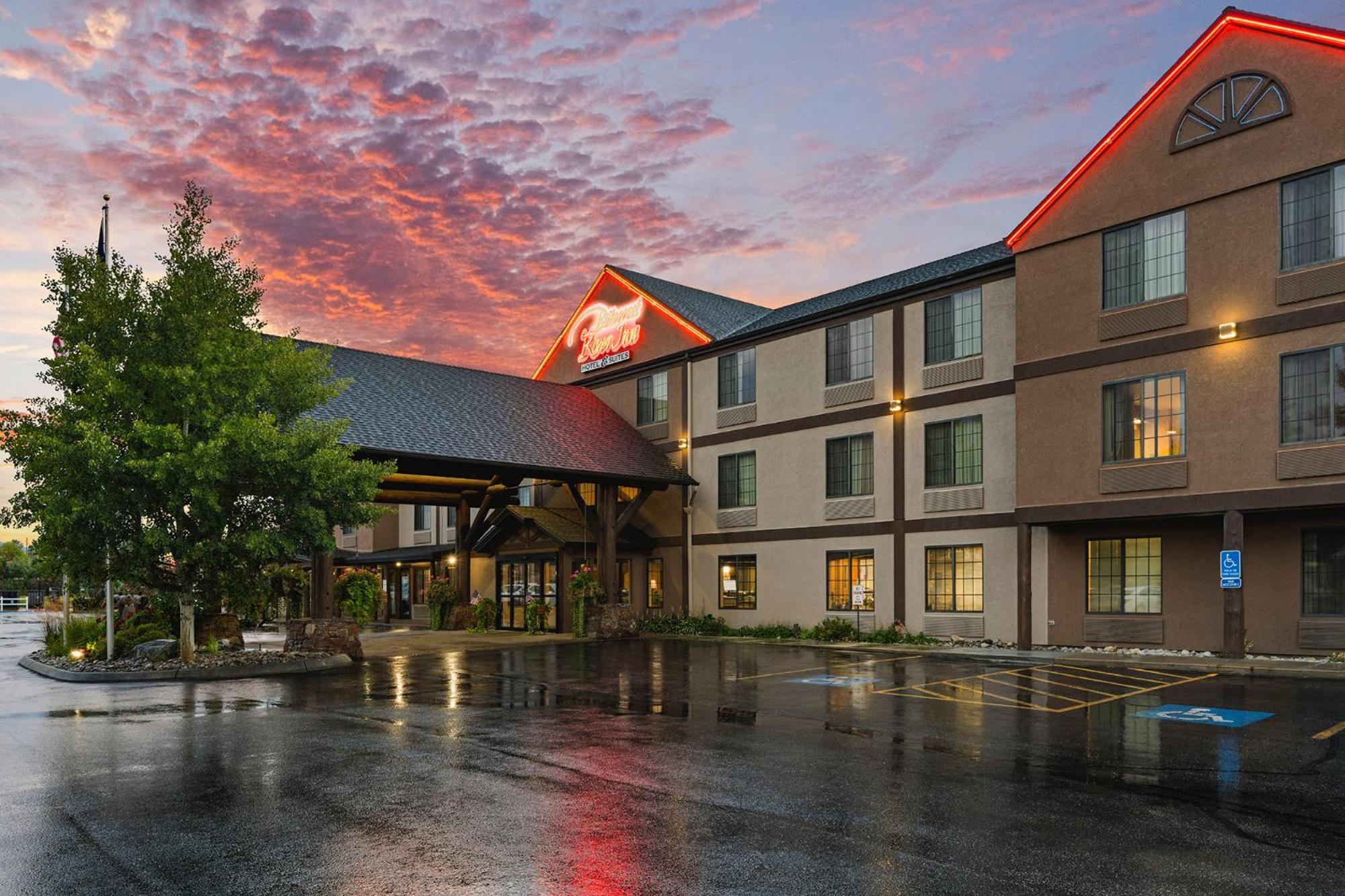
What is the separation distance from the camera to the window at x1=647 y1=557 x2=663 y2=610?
3662cm

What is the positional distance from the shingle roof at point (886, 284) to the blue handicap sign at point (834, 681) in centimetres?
1323

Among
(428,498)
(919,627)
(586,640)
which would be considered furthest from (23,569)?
(919,627)

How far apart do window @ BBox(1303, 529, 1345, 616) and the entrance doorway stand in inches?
931

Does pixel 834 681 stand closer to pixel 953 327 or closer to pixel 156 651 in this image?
pixel 953 327

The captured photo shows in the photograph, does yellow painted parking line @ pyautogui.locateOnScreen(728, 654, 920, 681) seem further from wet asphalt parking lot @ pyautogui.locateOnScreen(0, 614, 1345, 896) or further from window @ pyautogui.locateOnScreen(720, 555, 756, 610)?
window @ pyautogui.locateOnScreen(720, 555, 756, 610)

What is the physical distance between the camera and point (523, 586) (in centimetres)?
3812

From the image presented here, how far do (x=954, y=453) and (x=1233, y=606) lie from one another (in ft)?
28.3

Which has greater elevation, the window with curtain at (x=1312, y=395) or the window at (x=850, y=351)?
the window at (x=850, y=351)

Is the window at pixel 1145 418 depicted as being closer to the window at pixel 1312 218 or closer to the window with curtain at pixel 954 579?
the window at pixel 1312 218

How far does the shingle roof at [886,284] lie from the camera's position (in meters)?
28.2

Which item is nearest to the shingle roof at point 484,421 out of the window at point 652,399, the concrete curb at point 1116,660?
the window at point 652,399

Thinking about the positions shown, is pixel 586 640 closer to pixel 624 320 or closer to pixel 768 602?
pixel 768 602

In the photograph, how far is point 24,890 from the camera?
6320 mm

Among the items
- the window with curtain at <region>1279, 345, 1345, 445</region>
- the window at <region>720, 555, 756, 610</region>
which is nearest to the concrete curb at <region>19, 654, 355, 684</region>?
the window at <region>720, 555, 756, 610</region>
